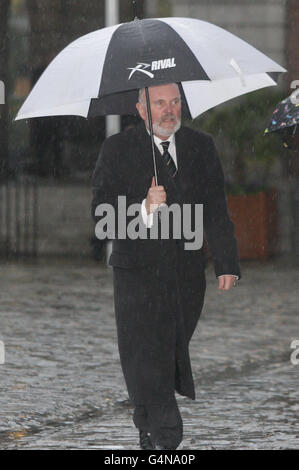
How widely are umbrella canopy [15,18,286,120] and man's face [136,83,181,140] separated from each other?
0.12 m

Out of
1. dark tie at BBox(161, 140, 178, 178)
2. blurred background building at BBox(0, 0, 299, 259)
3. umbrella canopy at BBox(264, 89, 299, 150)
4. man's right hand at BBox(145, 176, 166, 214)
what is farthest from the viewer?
blurred background building at BBox(0, 0, 299, 259)

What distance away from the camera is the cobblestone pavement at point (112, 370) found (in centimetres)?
661

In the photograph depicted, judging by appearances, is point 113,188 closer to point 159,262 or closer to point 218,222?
point 159,262

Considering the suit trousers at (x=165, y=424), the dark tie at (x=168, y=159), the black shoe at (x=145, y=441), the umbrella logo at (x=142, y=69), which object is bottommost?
the black shoe at (x=145, y=441)

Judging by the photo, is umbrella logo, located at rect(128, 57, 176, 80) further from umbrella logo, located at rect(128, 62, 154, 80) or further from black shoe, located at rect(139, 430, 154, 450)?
black shoe, located at rect(139, 430, 154, 450)

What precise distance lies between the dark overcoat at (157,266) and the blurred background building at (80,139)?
431 inches

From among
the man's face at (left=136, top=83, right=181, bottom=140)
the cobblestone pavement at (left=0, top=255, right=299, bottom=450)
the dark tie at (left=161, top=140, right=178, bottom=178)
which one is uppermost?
the man's face at (left=136, top=83, right=181, bottom=140)

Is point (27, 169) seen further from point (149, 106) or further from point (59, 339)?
point (149, 106)

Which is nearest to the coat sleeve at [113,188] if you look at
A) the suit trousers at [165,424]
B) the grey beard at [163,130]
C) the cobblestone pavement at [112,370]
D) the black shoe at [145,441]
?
the grey beard at [163,130]

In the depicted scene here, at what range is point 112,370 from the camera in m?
8.84

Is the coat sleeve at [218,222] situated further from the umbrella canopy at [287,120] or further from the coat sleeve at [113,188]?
the umbrella canopy at [287,120]

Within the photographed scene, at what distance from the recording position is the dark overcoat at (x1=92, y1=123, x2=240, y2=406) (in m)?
5.91

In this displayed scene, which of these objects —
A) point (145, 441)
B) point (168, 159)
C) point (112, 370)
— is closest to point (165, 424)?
point (145, 441)

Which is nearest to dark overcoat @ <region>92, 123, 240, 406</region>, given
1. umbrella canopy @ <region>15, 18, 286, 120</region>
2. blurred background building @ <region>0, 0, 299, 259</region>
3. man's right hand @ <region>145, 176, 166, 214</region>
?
man's right hand @ <region>145, 176, 166, 214</region>
